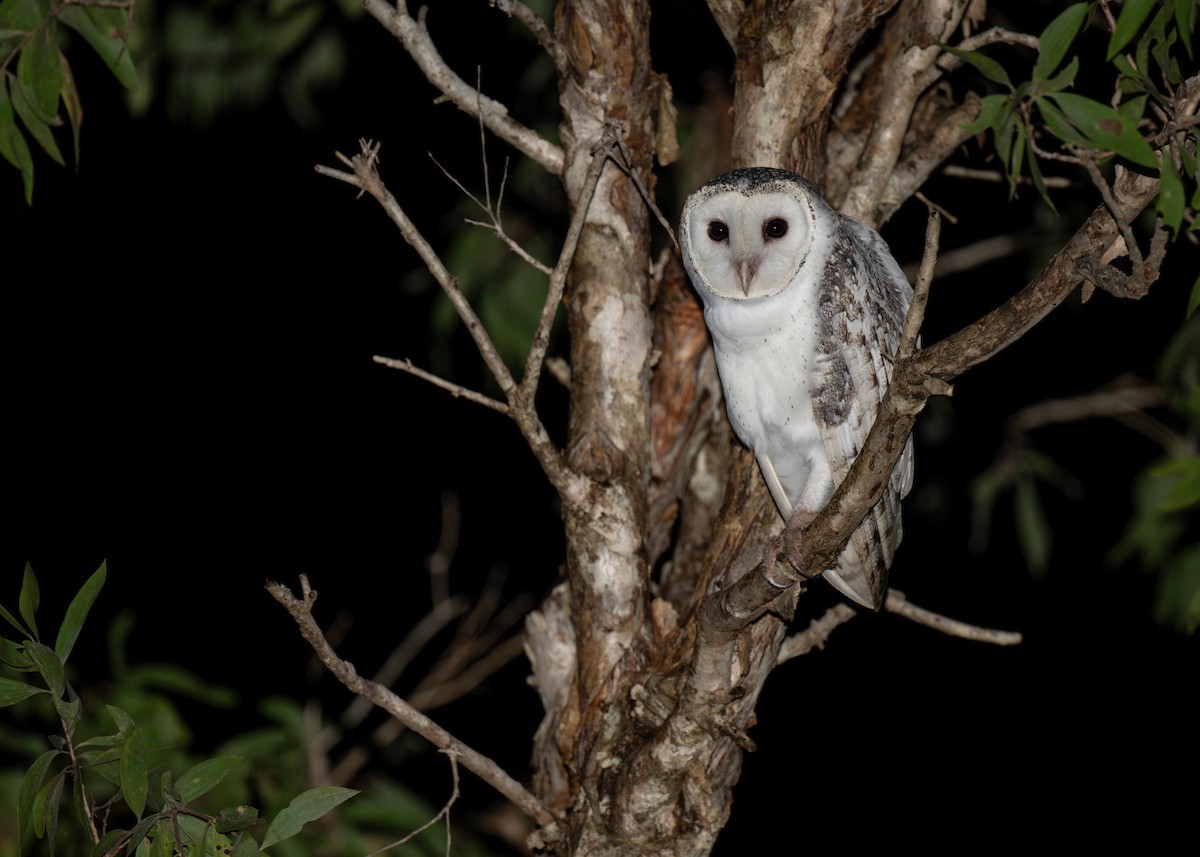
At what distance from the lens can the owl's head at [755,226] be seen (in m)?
2.34

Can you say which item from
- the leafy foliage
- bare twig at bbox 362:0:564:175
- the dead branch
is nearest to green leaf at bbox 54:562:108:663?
bare twig at bbox 362:0:564:175

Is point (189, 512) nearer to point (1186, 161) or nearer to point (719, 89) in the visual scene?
point (719, 89)

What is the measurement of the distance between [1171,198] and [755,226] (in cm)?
94

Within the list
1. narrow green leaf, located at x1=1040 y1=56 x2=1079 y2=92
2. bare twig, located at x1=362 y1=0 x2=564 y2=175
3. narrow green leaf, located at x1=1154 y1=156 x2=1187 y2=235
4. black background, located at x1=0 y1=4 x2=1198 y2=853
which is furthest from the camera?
black background, located at x1=0 y1=4 x2=1198 y2=853

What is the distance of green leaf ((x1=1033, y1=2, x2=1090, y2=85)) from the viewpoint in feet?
5.33

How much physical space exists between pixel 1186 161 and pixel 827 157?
45.0 inches

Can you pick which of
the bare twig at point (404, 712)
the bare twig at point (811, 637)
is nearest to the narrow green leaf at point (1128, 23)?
the bare twig at point (811, 637)

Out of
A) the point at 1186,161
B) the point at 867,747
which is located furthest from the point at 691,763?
the point at 867,747

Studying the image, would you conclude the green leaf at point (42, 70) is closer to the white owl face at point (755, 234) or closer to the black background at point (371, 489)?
the white owl face at point (755, 234)

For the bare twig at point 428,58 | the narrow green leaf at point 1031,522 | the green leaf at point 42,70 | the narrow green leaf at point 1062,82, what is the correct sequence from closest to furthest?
1. the narrow green leaf at point 1062,82
2. the green leaf at point 42,70
3. the bare twig at point 428,58
4. the narrow green leaf at point 1031,522

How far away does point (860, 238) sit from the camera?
2438mm

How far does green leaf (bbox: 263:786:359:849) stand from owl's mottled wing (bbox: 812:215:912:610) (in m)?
1.10

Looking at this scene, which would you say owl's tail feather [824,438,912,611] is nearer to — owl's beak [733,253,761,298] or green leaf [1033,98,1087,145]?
owl's beak [733,253,761,298]

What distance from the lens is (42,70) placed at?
75.1 inches
